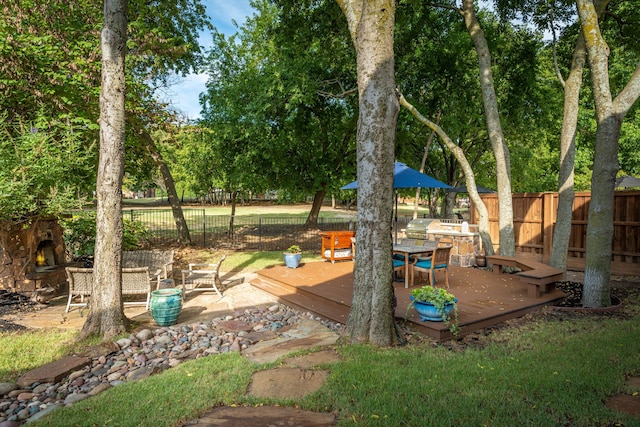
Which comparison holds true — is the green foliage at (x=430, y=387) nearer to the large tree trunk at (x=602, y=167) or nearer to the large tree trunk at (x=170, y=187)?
the large tree trunk at (x=602, y=167)

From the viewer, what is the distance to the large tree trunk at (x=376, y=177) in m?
4.46

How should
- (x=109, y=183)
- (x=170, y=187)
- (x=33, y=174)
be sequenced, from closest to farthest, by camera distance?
(x=109, y=183) < (x=33, y=174) < (x=170, y=187)

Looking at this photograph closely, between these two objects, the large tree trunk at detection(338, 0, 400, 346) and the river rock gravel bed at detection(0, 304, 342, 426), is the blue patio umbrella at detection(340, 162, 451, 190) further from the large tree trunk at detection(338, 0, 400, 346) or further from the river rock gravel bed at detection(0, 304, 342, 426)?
the large tree trunk at detection(338, 0, 400, 346)

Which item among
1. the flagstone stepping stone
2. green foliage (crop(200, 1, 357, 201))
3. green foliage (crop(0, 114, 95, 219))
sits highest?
green foliage (crop(200, 1, 357, 201))

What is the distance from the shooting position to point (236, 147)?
14.5 m

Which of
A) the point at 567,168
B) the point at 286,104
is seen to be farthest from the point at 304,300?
the point at 286,104

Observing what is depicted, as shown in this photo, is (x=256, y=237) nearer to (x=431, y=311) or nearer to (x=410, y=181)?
(x=410, y=181)

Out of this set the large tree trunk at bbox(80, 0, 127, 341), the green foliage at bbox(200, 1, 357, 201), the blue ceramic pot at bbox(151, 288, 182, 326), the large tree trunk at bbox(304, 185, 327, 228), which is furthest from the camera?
the large tree trunk at bbox(304, 185, 327, 228)

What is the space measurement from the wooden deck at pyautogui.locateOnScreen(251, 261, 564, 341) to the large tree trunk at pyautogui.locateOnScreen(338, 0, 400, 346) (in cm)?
98

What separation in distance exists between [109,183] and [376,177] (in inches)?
145

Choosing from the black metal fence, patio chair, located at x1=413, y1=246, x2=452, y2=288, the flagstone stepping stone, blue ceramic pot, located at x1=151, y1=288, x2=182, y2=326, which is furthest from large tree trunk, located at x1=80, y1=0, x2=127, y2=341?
the black metal fence

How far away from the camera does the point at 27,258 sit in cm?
723


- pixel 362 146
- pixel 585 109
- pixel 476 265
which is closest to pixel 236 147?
pixel 476 265

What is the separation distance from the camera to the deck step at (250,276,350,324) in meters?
6.11
